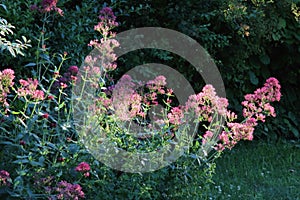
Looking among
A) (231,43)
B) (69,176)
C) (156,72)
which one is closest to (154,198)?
(69,176)

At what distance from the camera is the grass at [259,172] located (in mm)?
4402

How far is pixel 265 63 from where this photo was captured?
20.7ft

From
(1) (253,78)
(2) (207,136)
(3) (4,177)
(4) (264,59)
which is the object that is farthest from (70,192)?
(4) (264,59)

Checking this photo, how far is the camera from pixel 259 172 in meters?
5.01

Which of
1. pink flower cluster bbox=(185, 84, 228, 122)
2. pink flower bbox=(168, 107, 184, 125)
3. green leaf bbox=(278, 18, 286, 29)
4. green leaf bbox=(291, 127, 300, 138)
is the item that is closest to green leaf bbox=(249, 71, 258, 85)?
green leaf bbox=(278, 18, 286, 29)

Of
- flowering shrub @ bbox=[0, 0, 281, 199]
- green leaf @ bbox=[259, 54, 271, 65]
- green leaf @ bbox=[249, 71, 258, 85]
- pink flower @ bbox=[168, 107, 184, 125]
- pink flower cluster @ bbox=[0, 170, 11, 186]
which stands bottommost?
pink flower cluster @ bbox=[0, 170, 11, 186]

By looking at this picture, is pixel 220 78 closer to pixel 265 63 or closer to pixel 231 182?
pixel 265 63

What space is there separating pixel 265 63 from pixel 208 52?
1.01 meters

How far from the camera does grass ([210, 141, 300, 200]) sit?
440 centimetres

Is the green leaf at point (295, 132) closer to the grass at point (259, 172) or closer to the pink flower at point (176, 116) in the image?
the grass at point (259, 172)

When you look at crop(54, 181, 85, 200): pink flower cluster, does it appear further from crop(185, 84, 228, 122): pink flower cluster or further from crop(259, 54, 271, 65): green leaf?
crop(259, 54, 271, 65): green leaf

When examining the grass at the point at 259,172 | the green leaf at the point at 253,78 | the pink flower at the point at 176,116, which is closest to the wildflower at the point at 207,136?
the pink flower at the point at 176,116

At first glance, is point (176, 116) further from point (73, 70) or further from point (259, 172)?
point (259, 172)

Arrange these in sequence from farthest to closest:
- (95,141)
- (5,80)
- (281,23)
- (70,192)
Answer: (281,23) < (95,141) < (5,80) < (70,192)
